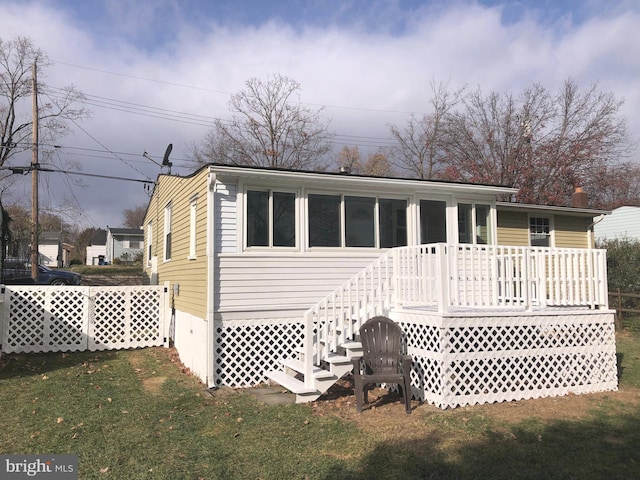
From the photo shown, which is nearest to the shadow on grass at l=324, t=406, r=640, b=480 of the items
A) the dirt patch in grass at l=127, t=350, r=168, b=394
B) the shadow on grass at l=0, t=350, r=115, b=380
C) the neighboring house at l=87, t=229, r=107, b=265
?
the dirt patch in grass at l=127, t=350, r=168, b=394

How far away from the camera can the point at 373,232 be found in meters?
8.88

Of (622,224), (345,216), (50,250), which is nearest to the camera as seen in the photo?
(345,216)

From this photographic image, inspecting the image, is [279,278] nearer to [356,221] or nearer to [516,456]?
[356,221]

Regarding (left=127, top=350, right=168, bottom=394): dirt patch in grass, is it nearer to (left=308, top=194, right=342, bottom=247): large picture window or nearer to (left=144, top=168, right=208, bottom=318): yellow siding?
(left=144, top=168, right=208, bottom=318): yellow siding

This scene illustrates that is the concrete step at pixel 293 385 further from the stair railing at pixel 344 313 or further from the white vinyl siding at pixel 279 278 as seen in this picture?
the white vinyl siding at pixel 279 278

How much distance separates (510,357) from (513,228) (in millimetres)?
6276

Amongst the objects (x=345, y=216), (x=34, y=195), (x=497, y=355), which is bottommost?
(x=497, y=355)

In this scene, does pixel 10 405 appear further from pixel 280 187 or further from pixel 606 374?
pixel 606 374

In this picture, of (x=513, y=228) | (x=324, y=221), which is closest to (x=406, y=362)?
(x=324, y=221)

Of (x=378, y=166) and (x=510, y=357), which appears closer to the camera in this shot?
(x=510, y=357)

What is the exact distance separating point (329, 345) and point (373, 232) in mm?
2747

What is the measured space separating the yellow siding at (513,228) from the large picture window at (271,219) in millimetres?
6074

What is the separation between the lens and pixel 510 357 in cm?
654

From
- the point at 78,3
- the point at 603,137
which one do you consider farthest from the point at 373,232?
the point at 603,137
